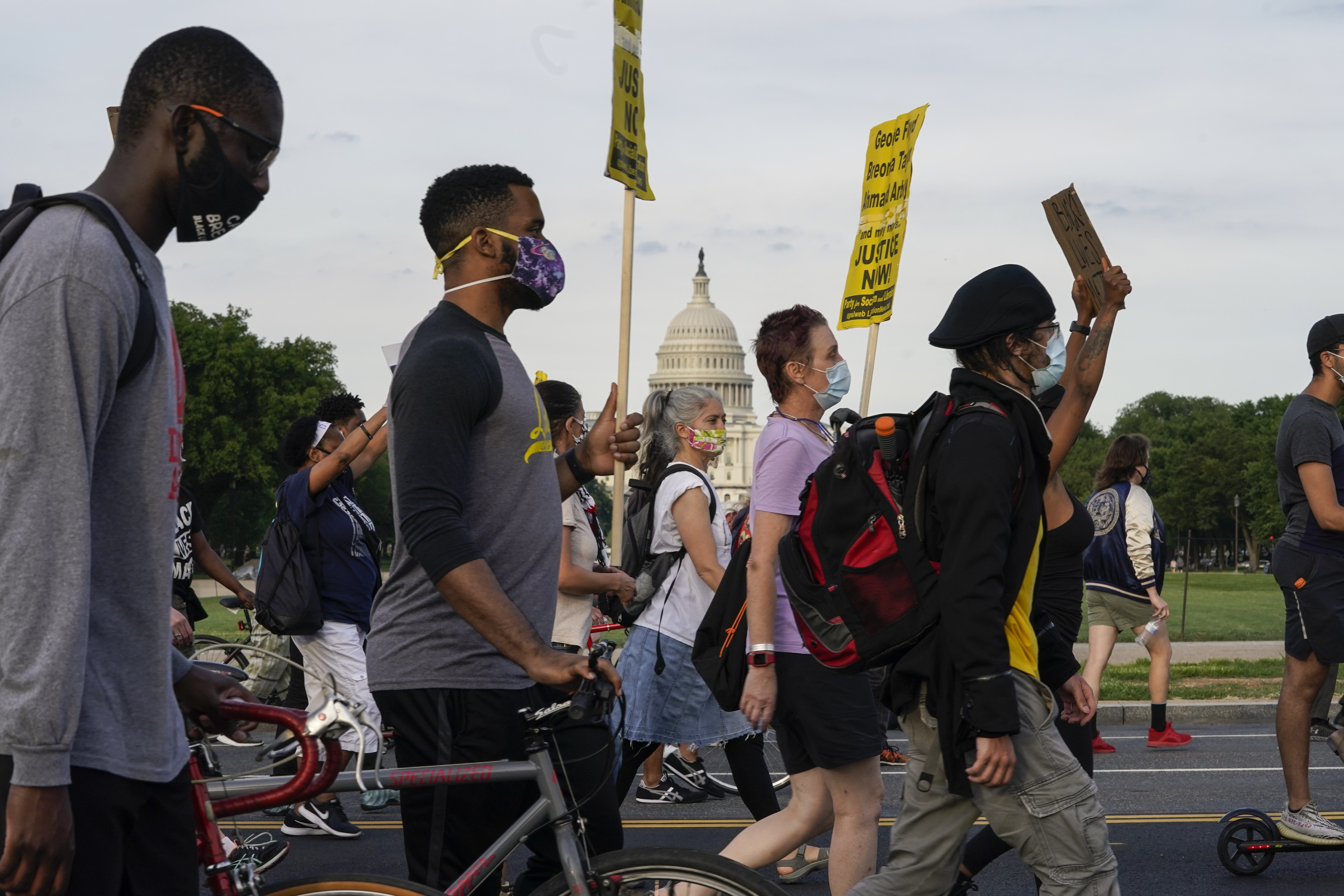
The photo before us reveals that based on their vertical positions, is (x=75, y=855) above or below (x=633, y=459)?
below

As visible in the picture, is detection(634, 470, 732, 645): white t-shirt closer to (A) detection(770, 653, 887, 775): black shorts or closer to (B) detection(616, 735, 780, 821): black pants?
(B) detection(616, 735, 780, 821): black pants

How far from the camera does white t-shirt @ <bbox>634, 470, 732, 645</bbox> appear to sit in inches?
231

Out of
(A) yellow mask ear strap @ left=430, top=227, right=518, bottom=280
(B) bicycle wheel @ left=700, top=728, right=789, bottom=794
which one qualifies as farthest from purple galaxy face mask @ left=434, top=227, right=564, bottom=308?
(B) bicycle wheel @ left=700, top=728, right=789, bottom=794

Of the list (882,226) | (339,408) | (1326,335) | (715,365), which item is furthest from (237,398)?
(715,365)

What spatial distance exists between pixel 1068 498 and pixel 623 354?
2720 millimetres

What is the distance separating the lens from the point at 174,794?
91.2 inches

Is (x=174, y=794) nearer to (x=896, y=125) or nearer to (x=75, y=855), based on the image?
(x=75, y=855)

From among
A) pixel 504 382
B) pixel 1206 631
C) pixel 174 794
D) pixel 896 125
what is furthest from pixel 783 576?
pixel 1206 631

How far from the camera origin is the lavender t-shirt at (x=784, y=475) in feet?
14.7

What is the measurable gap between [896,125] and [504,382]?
894 centimetres

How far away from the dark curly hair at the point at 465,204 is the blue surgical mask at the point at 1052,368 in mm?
1374

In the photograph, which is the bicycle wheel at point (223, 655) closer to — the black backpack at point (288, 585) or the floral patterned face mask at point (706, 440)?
the black backpack at point (288, 585)

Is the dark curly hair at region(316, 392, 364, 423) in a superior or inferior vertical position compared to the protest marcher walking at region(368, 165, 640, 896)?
superior

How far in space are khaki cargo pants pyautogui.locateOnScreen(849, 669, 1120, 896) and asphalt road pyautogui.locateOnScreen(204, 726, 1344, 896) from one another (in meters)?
2.41
